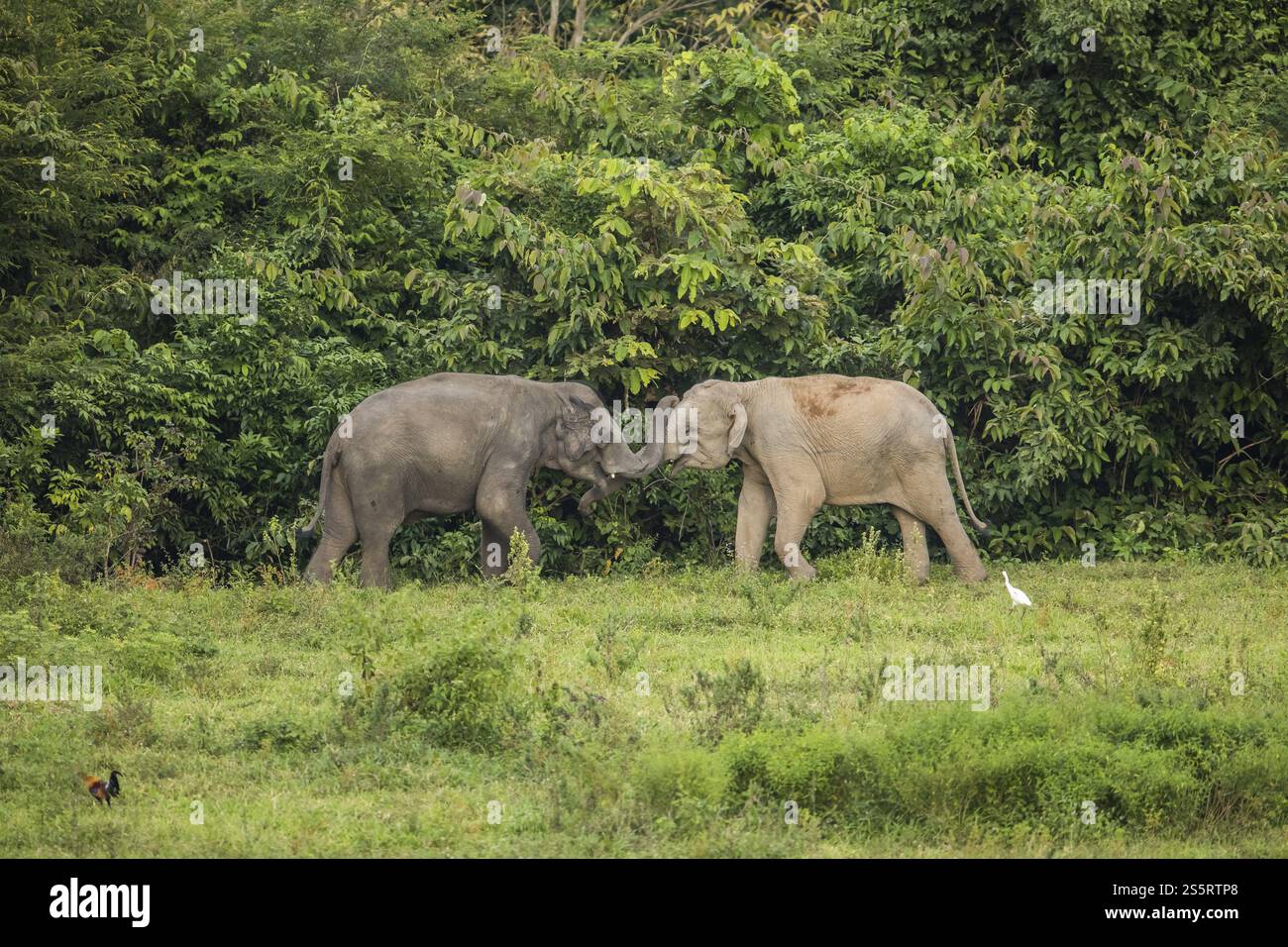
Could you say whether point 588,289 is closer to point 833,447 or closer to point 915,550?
point 833,447

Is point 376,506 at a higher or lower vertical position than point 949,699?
higher

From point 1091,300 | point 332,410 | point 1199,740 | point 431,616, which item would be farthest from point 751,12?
point 1199,740

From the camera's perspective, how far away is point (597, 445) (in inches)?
582

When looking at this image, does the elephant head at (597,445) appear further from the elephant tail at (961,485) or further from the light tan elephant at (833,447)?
the elephant tail at (961,485)

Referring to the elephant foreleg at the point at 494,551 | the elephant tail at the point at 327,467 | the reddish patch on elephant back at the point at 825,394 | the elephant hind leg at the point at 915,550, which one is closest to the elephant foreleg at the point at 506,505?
the elephant foreleg at the point at 494,551

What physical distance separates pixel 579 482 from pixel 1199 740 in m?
7.69

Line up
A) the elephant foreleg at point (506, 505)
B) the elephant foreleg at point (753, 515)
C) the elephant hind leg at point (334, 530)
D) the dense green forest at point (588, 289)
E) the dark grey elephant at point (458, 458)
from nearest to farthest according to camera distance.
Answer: the dark grey elephant at point (458, 458) < the elephant hind leg at point (334, 530) < the elephant foreleg at point (506, 505) < the elephant foreleg at point (753, 515) < the dense green forest at point (588, 289)

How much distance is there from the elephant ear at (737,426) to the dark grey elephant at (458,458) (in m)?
0.59

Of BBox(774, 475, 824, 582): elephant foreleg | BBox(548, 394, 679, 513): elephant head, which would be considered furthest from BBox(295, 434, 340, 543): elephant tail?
BBox(774, 475, 824, 582): elephant foreleg

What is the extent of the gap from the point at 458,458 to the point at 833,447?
2885 millimetres

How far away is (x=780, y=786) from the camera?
8.34 metres

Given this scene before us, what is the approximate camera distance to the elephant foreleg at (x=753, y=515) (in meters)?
14.9

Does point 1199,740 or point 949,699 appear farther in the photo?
point 949,699

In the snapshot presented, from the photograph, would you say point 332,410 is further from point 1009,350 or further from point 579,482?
point 1009,350
